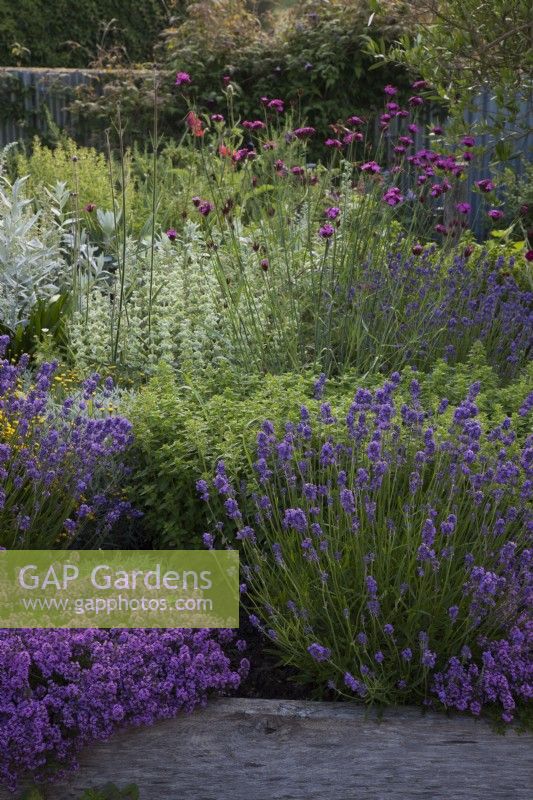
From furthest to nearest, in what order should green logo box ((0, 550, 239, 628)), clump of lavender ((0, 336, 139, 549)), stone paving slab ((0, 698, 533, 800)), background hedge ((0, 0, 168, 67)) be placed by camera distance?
1. background hedge ((0, 0, 168, 67))
2. clump of lavender ((0, 336, 139, 549))
3. green logo box ((0, 550, 239, 628))
4. stone paving slab ((0, 698, 533, 800))

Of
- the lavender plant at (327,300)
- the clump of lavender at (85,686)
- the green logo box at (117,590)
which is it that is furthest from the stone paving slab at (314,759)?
the lavender plant at (327,300)

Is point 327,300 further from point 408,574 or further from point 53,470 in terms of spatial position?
point 408,574

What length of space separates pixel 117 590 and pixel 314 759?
75 cm

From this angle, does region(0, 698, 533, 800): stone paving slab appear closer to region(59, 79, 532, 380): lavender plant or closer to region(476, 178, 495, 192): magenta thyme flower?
region(59, 79, 532, 380): lavender plant

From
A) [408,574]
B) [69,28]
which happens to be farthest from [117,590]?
[69,28]

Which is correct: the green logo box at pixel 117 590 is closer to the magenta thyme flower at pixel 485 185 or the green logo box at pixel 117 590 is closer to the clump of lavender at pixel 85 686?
the clump of lavender at pixel 85 686

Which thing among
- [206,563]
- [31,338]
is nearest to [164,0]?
[31,338]

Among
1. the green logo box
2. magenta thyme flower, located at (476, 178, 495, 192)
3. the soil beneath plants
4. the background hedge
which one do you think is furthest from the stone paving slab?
the background hedge

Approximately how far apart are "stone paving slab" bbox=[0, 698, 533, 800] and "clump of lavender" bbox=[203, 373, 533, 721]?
0.28 feet

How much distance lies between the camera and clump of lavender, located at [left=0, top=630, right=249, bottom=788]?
2.53 metres

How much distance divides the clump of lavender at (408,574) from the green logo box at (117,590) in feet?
A: 0.48

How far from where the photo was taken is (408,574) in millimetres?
2711

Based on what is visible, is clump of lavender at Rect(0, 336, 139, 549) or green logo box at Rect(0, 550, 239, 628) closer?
green logo box at Rect(0, 550, 239, 628)

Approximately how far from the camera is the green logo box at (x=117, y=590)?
2.87 metres
